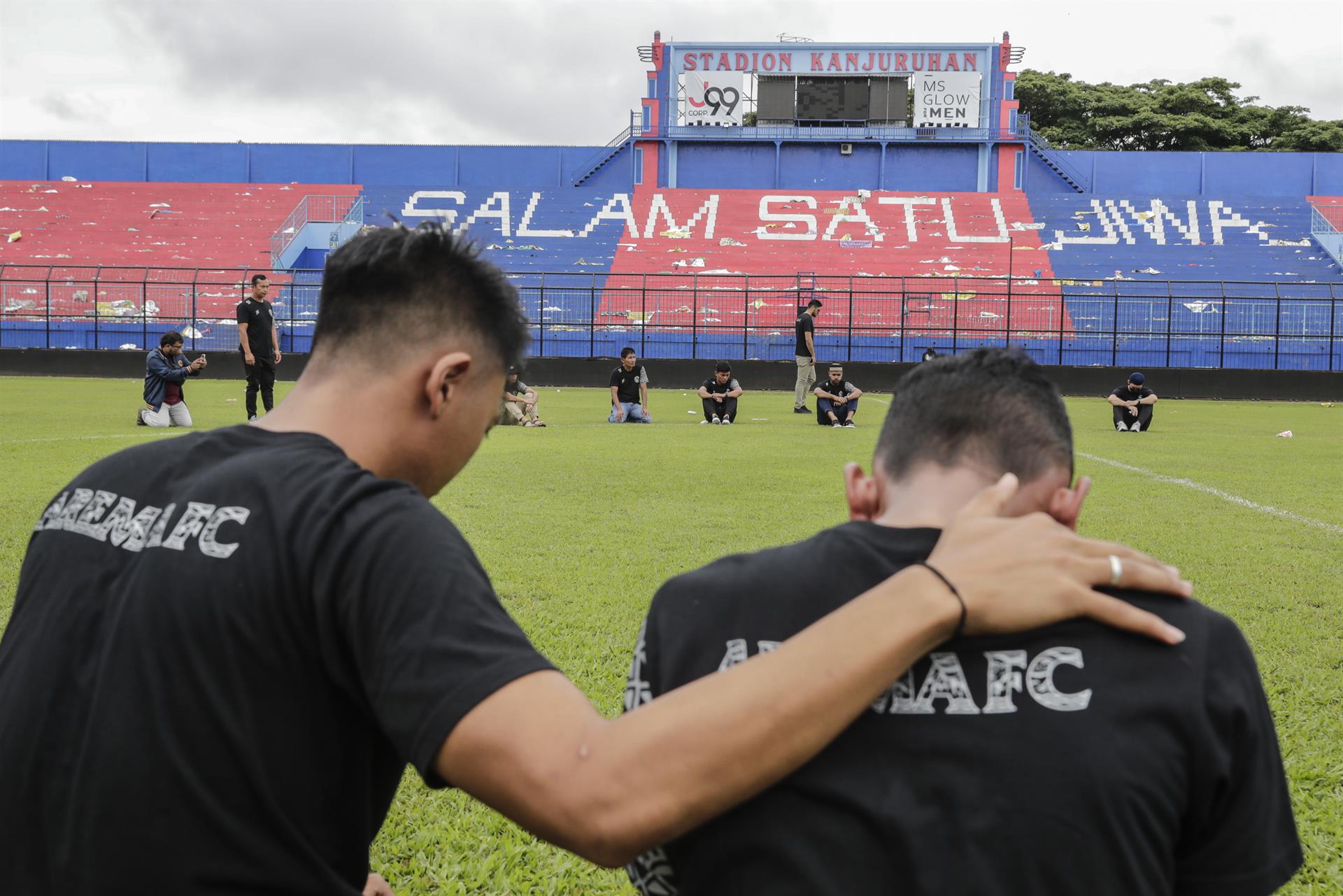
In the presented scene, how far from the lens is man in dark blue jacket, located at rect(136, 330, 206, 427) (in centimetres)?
1416

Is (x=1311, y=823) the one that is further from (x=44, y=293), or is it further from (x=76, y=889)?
(x=44, y=293)

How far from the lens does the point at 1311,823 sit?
121 inches

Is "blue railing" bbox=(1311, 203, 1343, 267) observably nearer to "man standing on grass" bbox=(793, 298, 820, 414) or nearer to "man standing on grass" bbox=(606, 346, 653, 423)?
"man standing on grass" bbox=(793, 298, 820, 414)

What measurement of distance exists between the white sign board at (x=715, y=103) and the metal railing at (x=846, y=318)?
39.9ft

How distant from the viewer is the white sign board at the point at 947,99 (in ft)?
137

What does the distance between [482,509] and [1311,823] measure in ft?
19.7

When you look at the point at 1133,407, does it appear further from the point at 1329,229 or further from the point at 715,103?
the point at 715,103

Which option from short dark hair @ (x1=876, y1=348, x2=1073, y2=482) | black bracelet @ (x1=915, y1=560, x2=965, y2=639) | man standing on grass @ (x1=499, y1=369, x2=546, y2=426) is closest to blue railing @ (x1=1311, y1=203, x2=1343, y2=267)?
man standing on grass @ (x1=499, y1=369, x2=546, y2=426)

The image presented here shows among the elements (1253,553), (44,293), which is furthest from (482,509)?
(44,293)

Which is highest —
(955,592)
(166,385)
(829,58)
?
(829,58)

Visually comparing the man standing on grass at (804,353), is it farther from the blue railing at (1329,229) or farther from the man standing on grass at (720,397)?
the blue railing at (1329,229)

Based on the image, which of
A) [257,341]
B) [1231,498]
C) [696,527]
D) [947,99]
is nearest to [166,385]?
[257,341]

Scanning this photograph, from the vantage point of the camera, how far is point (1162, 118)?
2109 inches

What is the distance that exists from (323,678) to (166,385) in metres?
14.2
